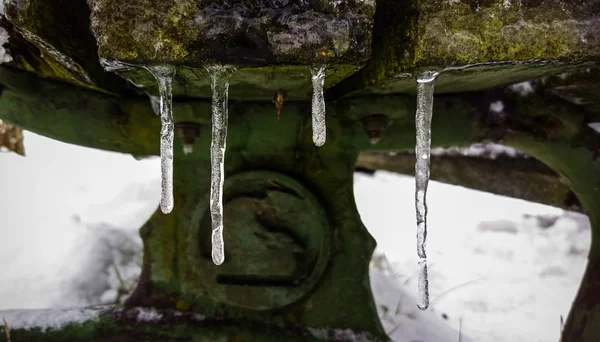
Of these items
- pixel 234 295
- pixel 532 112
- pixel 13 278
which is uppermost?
pixel 532 112

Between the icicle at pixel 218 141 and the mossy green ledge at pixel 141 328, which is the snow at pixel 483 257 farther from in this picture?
the icicle at pixel 218 141

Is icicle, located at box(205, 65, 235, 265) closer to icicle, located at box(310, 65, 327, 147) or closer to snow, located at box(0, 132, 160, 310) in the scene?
icicle, located at box(310, 65, 327, 147)

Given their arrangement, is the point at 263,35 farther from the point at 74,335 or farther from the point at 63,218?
the point at 63,218

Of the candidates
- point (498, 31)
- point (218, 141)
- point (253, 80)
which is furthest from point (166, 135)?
point (498, 31)

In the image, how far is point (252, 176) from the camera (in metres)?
1.30

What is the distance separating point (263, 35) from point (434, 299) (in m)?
2.22

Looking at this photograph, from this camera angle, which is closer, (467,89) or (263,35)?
(263,35)

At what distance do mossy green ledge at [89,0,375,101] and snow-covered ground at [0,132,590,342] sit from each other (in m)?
1.53

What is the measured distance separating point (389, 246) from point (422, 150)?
216 centimetres

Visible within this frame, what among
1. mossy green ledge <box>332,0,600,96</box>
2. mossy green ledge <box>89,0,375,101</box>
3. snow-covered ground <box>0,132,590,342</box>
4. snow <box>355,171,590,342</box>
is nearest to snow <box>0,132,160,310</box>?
snow-covered ground <box>0,132,590,342</box>

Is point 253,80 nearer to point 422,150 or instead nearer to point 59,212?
point 422,150

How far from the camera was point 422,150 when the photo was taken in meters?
0.92

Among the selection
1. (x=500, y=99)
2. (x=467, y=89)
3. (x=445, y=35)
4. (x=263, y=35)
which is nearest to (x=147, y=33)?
(x=263, y=35)

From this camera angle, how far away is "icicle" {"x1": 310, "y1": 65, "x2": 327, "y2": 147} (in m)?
0.73
